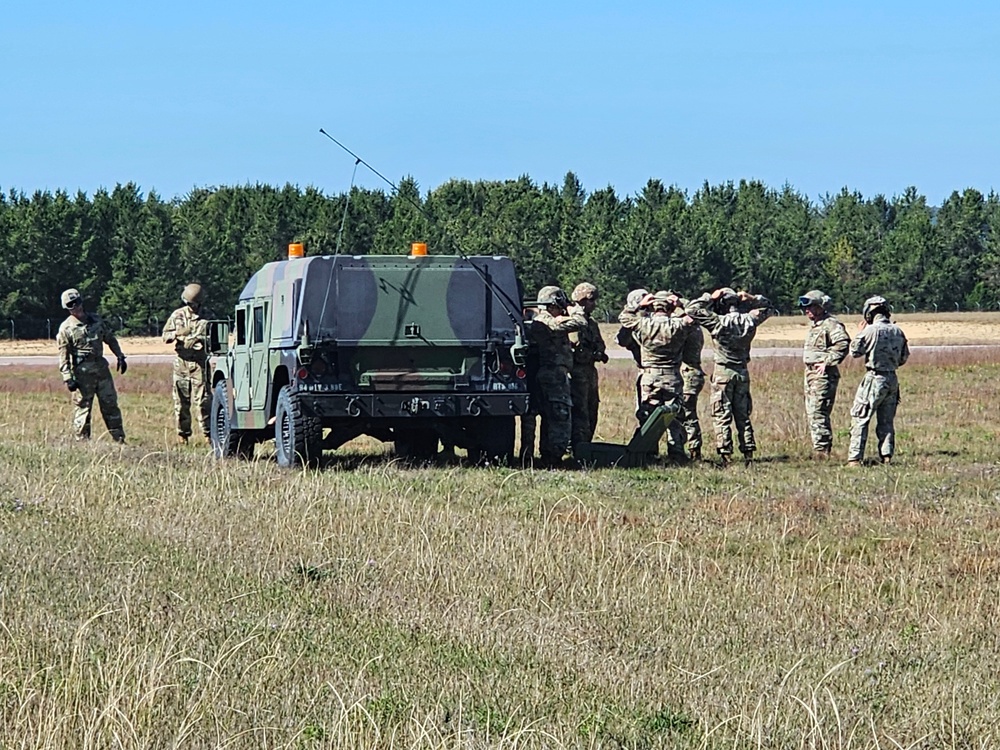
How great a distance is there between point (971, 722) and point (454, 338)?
9083 millimetres

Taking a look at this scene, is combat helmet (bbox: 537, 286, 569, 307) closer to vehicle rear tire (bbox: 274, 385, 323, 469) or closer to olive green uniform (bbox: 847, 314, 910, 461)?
vehicle rear tire (bbox: 274, 385, 323, 469)

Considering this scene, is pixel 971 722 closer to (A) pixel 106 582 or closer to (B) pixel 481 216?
(A) pixel 106 582

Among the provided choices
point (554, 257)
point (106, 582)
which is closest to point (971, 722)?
point (106, 582)

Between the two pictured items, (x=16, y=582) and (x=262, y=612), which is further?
(x=16, y=582)

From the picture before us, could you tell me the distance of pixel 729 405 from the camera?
17.3m

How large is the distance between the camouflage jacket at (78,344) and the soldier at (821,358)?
7653mm

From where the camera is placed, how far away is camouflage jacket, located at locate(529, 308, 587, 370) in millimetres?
16406

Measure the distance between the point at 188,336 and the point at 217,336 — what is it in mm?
1855

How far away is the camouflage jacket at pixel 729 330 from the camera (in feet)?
56.1

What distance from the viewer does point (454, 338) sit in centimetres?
1515

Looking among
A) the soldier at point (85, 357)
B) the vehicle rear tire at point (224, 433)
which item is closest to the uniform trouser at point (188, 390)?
the soldier at point (85, 357)

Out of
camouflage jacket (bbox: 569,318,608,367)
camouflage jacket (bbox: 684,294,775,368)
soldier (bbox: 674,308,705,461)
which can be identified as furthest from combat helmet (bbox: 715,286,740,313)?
camouflage jacket (bbox: 569,318,608,367)

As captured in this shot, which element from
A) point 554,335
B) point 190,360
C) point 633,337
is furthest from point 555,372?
point 190,360

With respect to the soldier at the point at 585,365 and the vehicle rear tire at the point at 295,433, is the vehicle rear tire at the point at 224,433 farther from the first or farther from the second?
the soldier at the point at 585,365
